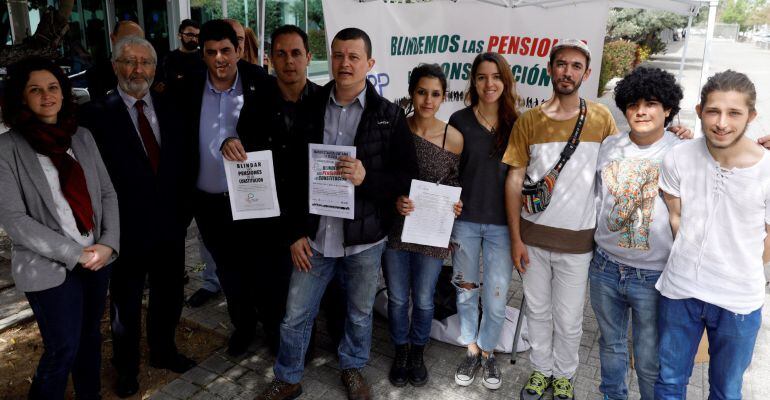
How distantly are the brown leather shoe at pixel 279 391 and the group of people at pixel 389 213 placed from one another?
23mm

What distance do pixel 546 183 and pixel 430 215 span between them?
26.1 inches

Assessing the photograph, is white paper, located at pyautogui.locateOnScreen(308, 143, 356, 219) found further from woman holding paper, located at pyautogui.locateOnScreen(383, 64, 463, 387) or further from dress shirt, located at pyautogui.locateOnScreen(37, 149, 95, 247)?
dress shirt, located at pyautogui.locateOnScreen(37, 149, 95, 247)

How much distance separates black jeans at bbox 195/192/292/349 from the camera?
3361mm

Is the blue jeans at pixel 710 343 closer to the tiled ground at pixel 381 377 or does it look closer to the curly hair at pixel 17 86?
the tiled ground at pixel 381 377

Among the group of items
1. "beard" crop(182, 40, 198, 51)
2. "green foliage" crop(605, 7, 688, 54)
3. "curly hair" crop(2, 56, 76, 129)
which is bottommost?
"curly hair" crop(2, 56, 76, 129)

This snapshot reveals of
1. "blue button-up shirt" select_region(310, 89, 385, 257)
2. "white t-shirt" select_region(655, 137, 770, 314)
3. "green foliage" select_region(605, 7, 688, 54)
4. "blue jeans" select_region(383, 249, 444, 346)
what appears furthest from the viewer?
"green foliage" select_region(605, 7, 688, 54)

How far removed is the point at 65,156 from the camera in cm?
261

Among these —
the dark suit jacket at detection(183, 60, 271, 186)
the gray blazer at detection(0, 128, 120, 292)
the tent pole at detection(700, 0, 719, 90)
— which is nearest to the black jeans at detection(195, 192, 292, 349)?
the dark suit jacket at detection(183, 60, 271, 186)

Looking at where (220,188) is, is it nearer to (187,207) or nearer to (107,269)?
(187,207)

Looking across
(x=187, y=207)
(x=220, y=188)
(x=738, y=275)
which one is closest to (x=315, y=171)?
(x=220, y=188)

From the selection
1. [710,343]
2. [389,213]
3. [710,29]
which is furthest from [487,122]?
[710,29]

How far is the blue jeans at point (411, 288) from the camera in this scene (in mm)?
Result: 3260

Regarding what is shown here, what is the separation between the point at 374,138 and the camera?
9.40ft

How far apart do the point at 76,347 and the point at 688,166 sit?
3.06m
